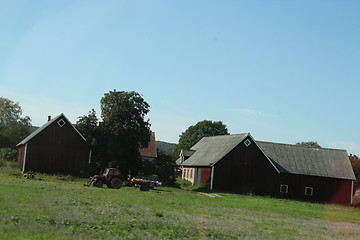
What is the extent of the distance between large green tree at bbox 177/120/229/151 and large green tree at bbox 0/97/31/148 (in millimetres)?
35473

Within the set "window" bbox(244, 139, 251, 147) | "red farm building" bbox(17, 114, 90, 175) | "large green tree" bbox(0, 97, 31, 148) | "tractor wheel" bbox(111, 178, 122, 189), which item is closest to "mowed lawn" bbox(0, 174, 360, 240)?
A: "tractor wheel" bbox(111, 178, 122, 189)

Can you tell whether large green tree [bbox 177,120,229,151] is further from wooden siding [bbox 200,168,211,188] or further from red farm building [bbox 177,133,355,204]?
wooden siding [bbox 200,168,211,188]

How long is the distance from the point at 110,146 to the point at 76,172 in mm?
6694

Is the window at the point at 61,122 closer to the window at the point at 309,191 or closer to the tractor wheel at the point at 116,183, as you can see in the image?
the tractor wheel at the point at 116,183

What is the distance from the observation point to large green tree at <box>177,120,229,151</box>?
10844cm

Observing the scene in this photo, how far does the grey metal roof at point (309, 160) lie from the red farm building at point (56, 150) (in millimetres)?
21384

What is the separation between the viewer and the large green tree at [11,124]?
266 ft

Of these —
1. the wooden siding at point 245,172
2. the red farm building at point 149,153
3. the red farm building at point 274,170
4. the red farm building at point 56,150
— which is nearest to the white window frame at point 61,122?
the red farm building at point 56,150

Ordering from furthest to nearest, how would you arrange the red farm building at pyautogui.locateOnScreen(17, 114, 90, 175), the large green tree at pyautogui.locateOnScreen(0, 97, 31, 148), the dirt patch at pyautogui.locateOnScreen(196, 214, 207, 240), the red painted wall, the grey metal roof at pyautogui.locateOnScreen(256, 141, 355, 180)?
the large green tree at pyautogui.locateOnScreen(0, 97, 31, 148) < the red painted wall < the grey metal roof at pyautogui.locateOnScreen(256, 141, 355, 180) < the red farm building at pyautogui.locateOnScreen(17, 114, 90, 175) < the dirt patch at pyautogui.locateOnScreen(196, 214, 207, 240)

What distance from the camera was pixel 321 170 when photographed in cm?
5397

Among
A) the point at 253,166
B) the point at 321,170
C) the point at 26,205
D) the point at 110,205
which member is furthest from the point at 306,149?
the point at 26,205

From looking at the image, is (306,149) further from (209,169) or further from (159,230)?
(159,230)

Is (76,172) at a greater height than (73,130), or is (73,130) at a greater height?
(73,130)

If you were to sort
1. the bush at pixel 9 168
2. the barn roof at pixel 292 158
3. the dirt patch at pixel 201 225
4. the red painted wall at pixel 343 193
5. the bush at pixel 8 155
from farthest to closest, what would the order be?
the bush at pixel 8 155 → the red painted wall at pixel 343 193 → the barn roof at pixel 292 158 → the bush at pixel 9 168 → the dirt patch at pixel 201 225
